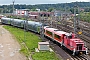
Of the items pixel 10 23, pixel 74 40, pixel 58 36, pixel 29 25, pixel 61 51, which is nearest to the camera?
pixel 74 40

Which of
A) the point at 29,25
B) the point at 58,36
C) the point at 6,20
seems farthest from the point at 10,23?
the point at 58,36

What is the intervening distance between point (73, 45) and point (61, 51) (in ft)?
16.5

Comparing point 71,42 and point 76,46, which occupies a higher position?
point 71,42

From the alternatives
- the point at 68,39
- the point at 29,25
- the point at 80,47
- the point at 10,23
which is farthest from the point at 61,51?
the point at 10,23

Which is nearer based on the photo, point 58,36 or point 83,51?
point 83,51

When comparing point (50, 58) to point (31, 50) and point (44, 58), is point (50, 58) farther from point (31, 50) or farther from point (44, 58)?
point (31, 50)

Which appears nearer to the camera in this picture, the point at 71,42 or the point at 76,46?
the point at 76,46

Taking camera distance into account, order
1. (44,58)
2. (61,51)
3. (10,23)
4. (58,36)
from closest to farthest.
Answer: (44,58), (61,51), (58,36), (10,23)

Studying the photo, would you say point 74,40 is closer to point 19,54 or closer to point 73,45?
point 73,45

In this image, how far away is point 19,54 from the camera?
37.2m

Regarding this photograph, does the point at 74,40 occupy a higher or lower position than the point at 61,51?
higher

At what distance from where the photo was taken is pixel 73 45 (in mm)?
35438

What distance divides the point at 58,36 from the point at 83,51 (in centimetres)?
910

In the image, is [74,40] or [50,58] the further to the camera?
[74,40]
